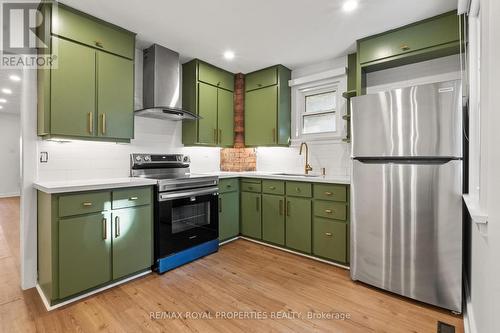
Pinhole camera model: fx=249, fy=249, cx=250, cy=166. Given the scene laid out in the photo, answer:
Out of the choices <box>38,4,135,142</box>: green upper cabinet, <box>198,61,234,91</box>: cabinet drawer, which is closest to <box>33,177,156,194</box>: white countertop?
<box>38,4,135,142</box>: green upper cabinet

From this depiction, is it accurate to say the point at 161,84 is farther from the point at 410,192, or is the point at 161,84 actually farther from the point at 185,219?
the point at 410,192

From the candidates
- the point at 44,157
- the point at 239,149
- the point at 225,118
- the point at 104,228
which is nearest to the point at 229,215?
the point at 239,149

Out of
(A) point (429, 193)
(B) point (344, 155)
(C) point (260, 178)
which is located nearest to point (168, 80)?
(C) point (260, 178)

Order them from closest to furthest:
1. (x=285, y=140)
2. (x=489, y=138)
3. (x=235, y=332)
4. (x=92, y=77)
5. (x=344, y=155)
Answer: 1. (x=489, y=138)
2. (x=235, y=332)
3. (x=92, y=77)
4. (x=344, y=155)
5. (x=285, y=140)

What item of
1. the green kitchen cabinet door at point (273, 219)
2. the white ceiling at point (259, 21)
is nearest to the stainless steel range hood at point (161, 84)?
the white ceiling at point (259, 21)

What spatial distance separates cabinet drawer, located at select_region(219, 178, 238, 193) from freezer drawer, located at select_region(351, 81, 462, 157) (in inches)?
67.5

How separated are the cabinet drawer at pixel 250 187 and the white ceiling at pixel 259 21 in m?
1.74

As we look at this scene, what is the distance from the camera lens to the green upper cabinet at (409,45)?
2275 mm

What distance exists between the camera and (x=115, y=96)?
2559mm

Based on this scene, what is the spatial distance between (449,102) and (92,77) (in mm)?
3113

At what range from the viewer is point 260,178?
338 cm

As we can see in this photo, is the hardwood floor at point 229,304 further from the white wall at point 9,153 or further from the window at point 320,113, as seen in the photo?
the white wall at point 9,153

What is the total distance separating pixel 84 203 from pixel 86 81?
1.17 metres

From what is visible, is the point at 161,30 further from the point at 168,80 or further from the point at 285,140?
the point at 285,140
